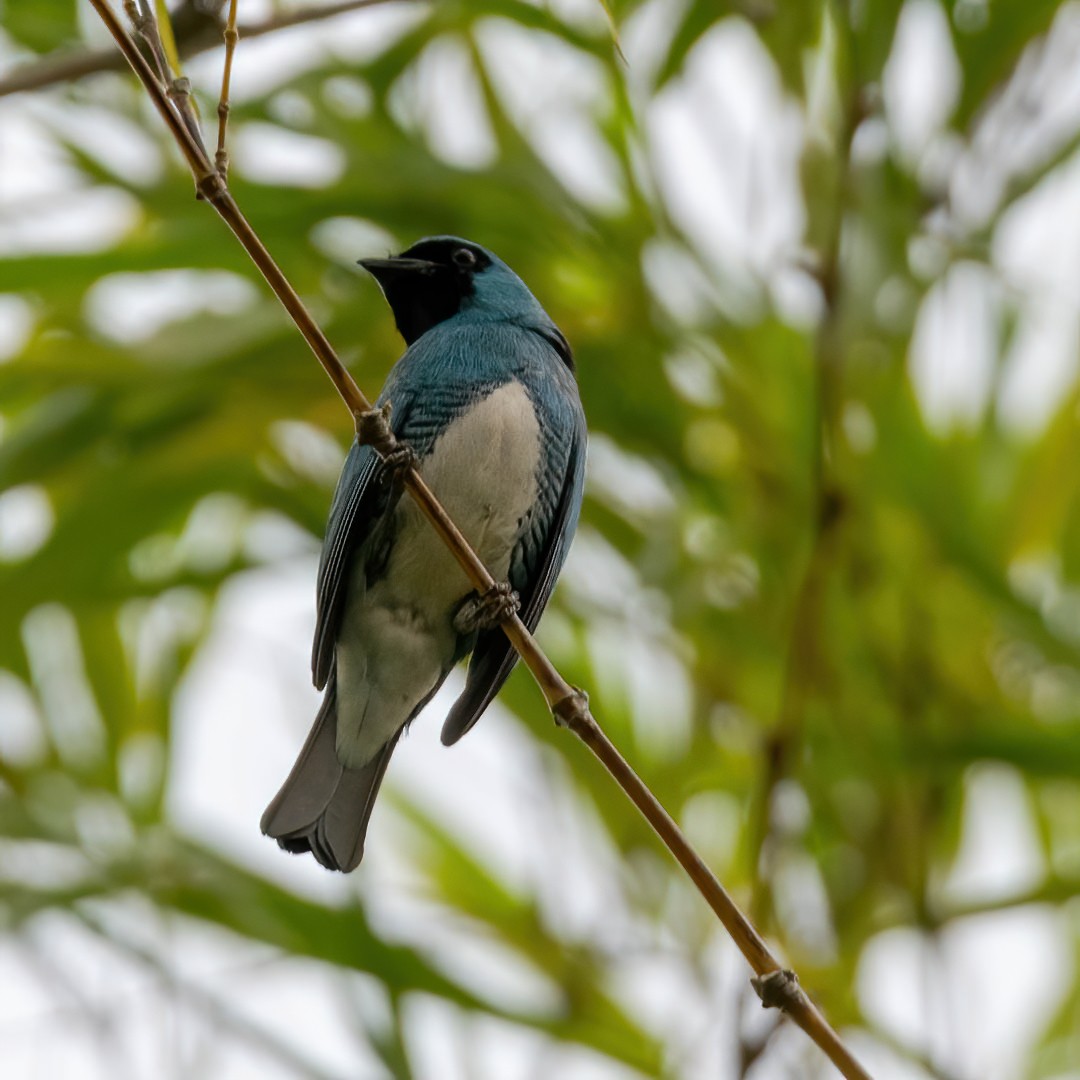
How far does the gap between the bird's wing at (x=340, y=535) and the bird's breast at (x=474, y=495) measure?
0.08 metres

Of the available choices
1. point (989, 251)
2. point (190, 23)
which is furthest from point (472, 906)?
point (190, 23)

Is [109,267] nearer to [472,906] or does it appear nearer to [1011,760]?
[472,906]

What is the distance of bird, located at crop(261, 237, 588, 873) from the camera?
3285 millimetres

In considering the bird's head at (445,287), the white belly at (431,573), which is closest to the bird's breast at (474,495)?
the white belly at (431,573)

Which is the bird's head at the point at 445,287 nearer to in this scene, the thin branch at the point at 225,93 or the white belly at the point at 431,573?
the white belly at the point at 431,573

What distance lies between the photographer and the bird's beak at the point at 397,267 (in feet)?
11.5

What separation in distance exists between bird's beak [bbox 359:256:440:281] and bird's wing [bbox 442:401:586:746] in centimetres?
46

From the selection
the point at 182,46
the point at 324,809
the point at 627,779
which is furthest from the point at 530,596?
the point at 627,779

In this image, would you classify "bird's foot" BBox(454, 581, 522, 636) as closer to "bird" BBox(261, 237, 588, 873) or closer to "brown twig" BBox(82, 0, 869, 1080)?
"bird" BBox(261, 237, 588, 873)

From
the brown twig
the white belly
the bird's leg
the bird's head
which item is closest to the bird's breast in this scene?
the white belly

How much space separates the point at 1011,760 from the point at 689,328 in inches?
49.0

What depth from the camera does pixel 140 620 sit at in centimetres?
451

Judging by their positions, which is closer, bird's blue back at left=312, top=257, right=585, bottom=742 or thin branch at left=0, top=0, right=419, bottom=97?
thin branch at left=0, top=0, right=419, bottom=97

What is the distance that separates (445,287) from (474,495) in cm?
59
